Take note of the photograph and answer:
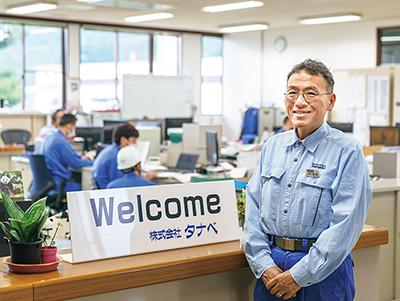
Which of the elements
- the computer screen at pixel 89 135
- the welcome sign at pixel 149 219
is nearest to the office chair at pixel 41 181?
the computer screen at pixel 89 135

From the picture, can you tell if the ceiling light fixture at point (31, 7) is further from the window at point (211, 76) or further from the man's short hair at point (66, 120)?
the window at point (211, 76)

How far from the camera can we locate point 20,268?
1902mm

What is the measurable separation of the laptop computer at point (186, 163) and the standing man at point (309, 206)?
168 inches

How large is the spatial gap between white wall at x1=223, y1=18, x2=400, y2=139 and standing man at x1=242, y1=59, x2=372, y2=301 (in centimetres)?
944

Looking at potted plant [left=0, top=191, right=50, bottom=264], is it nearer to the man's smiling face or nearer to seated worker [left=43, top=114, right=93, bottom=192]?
the man's smiling face

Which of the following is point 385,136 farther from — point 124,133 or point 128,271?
point 128,271

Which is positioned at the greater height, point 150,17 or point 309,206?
point 150,17

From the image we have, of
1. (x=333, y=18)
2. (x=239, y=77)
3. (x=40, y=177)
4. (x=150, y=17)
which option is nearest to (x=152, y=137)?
(x=40, y=177)

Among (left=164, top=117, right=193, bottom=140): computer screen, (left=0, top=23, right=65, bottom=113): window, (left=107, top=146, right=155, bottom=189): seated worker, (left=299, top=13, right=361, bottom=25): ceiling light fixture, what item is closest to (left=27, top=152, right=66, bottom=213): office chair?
(left=107, top=146, right=155, bottom=189): seated worker

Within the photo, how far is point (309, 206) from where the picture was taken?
80.4 inches

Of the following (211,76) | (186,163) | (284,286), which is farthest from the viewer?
(211,76)

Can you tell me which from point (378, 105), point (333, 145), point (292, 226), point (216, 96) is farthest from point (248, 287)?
point (216, 96)

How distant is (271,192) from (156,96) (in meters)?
10.3

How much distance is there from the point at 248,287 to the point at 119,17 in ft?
30.0
